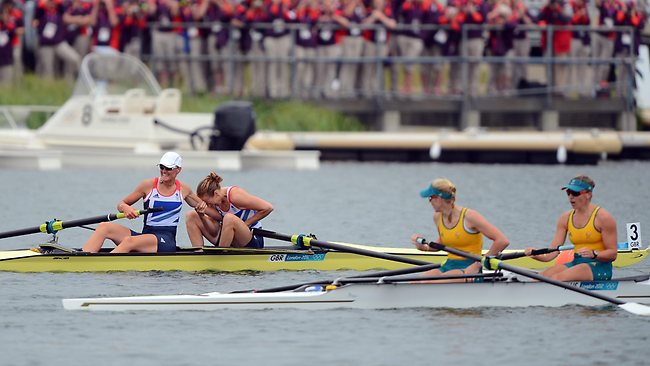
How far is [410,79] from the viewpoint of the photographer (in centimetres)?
3247

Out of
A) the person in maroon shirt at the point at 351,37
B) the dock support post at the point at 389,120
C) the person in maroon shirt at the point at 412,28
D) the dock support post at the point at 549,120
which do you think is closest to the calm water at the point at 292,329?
the person in maroon shirt at the point at 412,28

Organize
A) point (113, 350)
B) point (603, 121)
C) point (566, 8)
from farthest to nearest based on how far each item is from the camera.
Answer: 1. point (603, 121)
2. point (566, 8)
3. point (113, 350)

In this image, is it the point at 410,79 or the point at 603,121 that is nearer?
the point at 410,79

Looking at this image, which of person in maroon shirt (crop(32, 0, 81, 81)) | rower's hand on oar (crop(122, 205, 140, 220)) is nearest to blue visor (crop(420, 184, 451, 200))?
rower's hand on oar (crop(122, 205, 140, 220))

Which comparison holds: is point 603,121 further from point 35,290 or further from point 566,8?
point 35,290

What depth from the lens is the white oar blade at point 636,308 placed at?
14.4 m

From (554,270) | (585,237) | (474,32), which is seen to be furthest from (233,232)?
(474,32)

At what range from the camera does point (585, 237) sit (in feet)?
48.8

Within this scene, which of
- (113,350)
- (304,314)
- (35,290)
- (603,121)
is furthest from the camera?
(603,121)

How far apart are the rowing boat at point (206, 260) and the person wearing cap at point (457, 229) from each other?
223 cm

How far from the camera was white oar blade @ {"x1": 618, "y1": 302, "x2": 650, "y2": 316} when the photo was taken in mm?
14430

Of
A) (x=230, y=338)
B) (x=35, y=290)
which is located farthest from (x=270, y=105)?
(x=230, y=338)

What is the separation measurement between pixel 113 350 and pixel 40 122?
777 inches

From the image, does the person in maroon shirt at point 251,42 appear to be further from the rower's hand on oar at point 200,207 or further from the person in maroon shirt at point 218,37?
the rower's hand on oar at point 200,207
